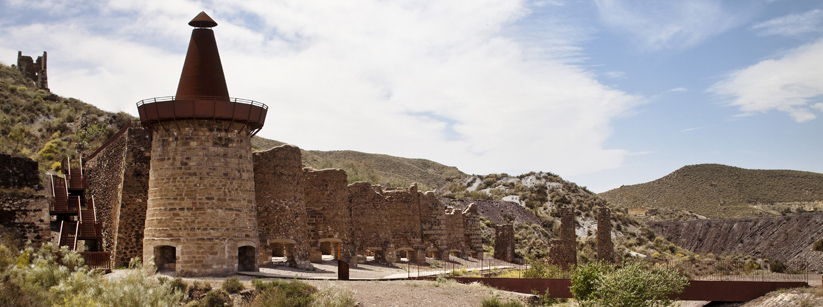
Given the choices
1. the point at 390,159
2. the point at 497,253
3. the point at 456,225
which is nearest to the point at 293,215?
the point at 456,225

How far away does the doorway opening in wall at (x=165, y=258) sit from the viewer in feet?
69.2

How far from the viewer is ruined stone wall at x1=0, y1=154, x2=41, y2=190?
24.2 metres

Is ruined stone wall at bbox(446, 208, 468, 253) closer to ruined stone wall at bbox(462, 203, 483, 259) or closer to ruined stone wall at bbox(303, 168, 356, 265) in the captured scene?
ruined stone wall at bbox(462, 203, 483, 259)

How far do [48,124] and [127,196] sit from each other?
27606 mm

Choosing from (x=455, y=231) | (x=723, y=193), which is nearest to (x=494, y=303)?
(x=455, y=231)

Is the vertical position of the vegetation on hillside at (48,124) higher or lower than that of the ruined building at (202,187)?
higher

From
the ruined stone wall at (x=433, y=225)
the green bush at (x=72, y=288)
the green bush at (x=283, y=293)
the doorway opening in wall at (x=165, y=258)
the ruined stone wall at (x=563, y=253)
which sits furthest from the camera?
the ruined stone wall at (x=433, y=225)

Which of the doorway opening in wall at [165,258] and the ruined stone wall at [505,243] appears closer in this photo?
the doorway opening in wall at [165,258]

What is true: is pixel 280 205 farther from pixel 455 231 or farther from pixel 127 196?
pixel 455 231

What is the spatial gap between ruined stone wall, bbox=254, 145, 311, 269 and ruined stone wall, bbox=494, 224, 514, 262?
19314 mm

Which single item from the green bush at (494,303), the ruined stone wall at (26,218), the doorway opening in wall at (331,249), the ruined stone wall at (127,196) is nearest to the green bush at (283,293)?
the green bush at (494,303)

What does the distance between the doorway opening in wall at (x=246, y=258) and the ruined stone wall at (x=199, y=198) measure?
0.55m

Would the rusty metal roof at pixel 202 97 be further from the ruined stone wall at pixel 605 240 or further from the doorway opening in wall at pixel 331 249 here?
the ruined stone wall at pixel 605 240

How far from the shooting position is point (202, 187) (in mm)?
21078
